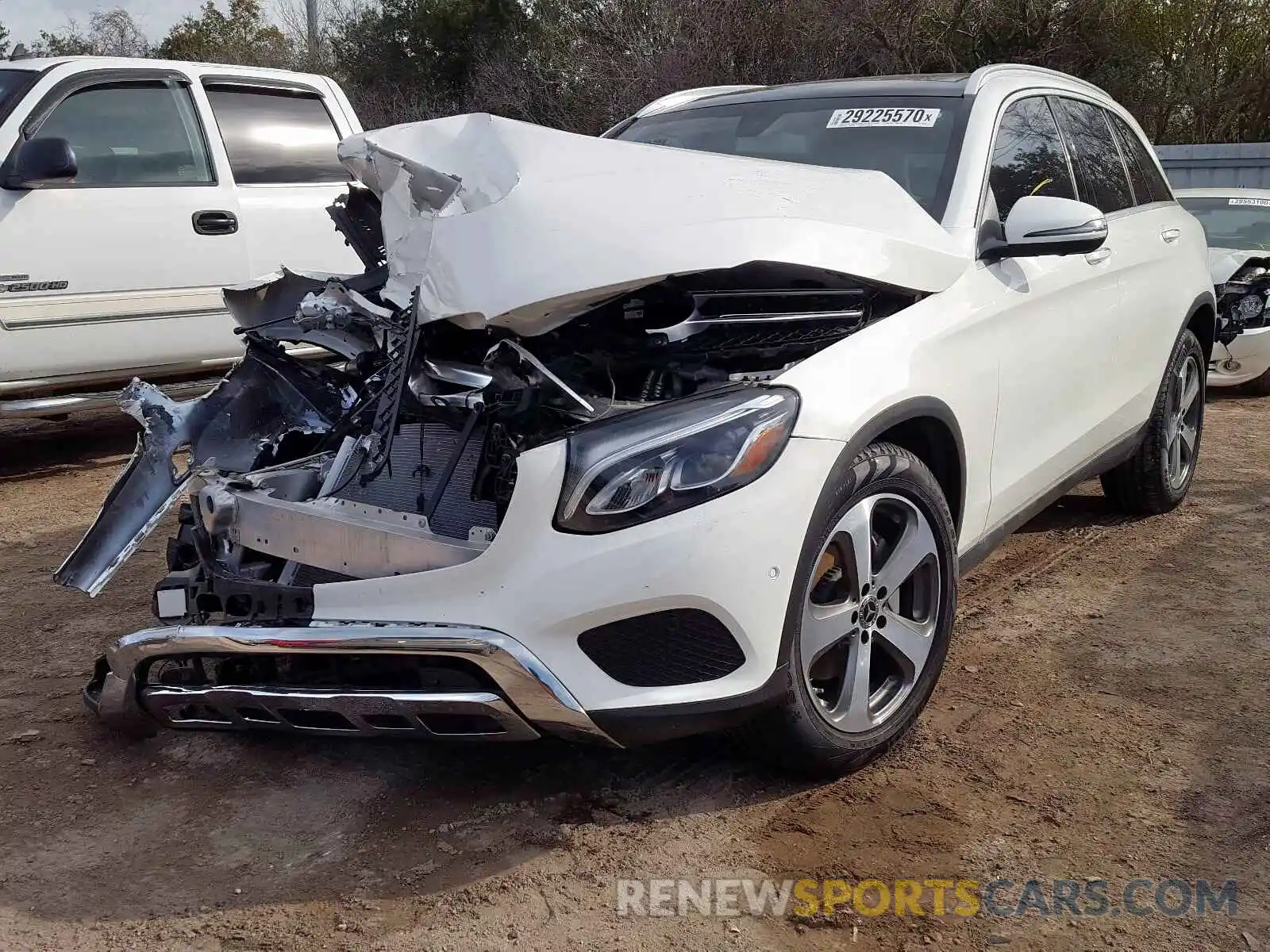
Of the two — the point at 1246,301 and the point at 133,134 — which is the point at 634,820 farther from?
the point at 1246,301

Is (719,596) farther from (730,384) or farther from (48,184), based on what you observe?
(48,184)

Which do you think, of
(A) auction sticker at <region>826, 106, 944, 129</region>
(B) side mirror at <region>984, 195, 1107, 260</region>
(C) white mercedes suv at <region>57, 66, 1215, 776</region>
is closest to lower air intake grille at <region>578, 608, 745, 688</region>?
(C) white mercedes suv at <region>57, 66, 1215, 776</region>

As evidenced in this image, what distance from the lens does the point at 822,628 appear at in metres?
2.91

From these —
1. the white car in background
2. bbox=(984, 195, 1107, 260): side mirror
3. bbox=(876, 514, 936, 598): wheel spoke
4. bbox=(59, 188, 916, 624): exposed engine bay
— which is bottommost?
the white car in background

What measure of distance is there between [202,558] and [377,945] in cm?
113

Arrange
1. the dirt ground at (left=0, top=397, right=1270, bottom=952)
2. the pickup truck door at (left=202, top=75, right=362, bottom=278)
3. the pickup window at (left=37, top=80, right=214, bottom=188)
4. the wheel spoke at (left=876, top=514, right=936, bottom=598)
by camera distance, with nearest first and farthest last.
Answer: the dirt ground at (left=0, top=397, right=1270, bottom=952)
the wheel spoke at (left=876, top=514, right=936, bottom=598)
the pickup window at (left=37, top=80, right=214, bottom=188)
the pickup truck door at (left=202, top=75, right=362, bottom=278)

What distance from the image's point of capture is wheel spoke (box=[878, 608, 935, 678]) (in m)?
3.13

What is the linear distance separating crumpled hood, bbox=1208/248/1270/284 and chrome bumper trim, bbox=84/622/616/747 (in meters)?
7.12

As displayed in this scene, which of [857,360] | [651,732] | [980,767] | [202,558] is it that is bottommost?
[980,767]

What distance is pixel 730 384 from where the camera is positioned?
110 inches

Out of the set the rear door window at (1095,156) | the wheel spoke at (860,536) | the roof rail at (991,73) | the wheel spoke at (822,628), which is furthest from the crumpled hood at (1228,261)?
the wheel spoke at (822,628)

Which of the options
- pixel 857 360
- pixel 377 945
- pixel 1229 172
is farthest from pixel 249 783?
pixel 1229 172

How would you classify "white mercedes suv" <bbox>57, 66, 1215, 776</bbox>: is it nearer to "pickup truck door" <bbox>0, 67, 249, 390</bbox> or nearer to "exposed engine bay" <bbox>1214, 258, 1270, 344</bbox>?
"pickup truck door" <bbox>0, 67, 249, 390</bbox>

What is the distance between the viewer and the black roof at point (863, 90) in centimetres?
409
